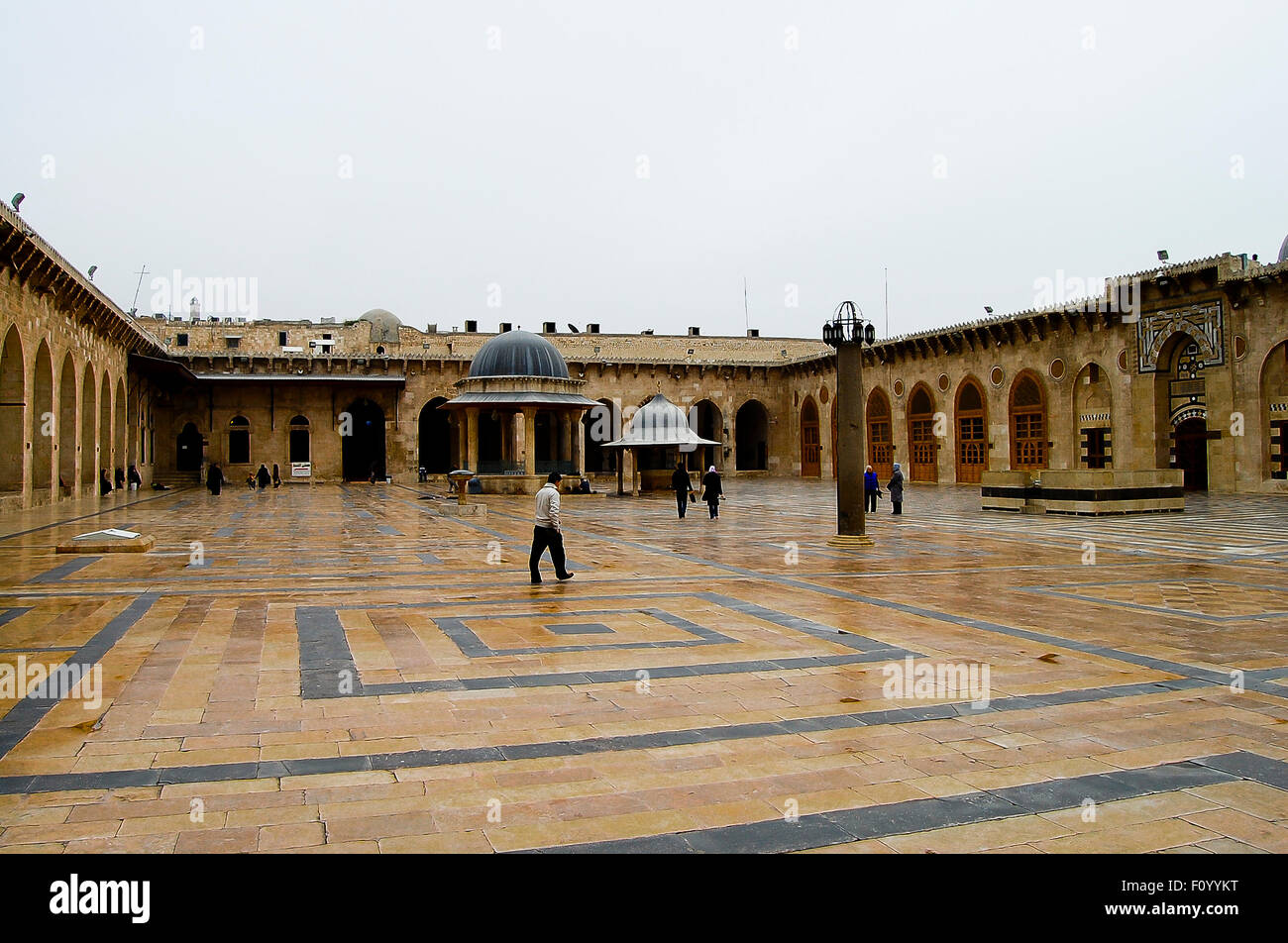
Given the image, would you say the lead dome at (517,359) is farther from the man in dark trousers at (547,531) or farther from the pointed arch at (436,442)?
the man in dark trousers at (547,531)

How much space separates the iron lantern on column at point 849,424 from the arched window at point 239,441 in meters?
31.5

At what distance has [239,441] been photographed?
1533 inches

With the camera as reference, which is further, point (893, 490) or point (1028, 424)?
point (1028, 424)

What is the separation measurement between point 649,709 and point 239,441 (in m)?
37.8

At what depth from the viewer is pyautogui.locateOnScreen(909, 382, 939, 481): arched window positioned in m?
34.5

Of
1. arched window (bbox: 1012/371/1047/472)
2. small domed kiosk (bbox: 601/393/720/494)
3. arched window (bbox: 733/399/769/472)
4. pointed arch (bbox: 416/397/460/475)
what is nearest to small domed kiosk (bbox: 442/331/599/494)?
small domed kiosk (bbox: 601/393/720/494)

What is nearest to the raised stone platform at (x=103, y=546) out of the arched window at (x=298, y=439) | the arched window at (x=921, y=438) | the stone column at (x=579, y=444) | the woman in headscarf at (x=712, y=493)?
the woman in headscarf at (x=712, y=493)

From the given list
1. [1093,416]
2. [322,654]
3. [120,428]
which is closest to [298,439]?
[120,428]

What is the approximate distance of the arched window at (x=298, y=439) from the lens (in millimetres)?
39406

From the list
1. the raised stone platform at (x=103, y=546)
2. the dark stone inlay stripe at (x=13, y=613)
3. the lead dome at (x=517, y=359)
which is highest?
the lead dome at (x=517, y=359)

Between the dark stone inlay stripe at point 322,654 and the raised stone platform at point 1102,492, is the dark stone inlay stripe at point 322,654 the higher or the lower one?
the lower one

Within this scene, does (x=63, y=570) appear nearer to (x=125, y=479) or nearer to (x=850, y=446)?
(x=850, y=446)
